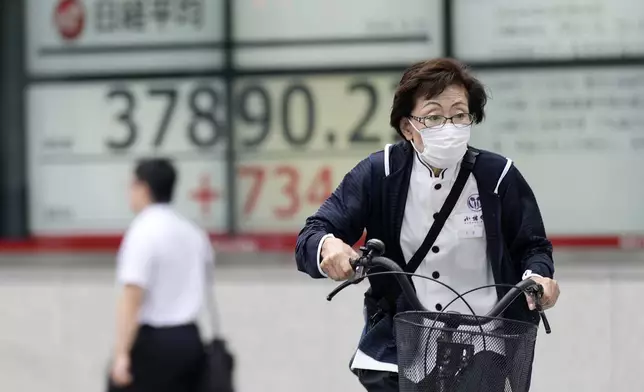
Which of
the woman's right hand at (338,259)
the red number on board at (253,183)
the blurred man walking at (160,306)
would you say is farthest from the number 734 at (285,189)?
the woman's right hand at (338,259)

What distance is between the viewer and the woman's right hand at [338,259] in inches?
128

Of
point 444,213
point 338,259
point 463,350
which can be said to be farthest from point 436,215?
point 463,350

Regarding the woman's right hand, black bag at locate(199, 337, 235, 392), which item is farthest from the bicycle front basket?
black bag at locate(199, 337, 235, 392)

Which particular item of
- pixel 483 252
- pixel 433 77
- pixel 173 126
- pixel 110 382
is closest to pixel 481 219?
pixel 483 252

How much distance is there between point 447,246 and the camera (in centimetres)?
356

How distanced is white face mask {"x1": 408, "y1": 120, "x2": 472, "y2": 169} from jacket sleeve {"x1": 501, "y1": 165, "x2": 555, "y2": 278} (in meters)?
0.20

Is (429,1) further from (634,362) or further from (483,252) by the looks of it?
(483,252)

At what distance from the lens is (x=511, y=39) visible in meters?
7.60

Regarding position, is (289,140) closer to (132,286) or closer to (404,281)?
(132,286)

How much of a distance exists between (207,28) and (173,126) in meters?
0.69

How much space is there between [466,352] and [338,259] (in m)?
0.43

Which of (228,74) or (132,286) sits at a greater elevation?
(228,74)

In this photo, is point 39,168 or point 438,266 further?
point 39,168

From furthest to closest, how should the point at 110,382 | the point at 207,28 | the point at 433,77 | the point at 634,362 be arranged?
the point at 207,28, the point at 634,362, the point at 110,382, the point at 433,77
